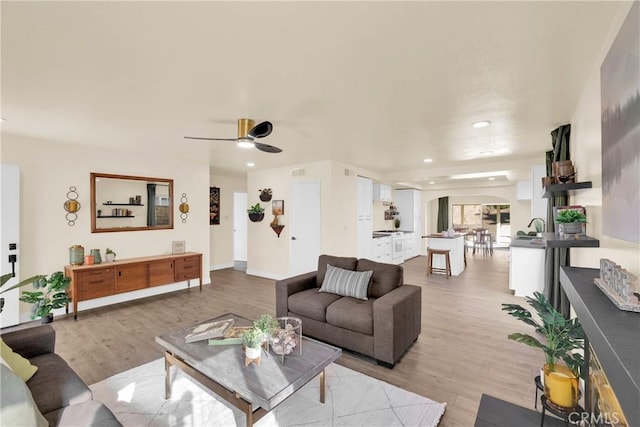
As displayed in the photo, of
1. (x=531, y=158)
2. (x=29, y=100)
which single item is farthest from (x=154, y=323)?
(x=531, y=158)

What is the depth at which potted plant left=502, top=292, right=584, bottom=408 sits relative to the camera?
1.48m

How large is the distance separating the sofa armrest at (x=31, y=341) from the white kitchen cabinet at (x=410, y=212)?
27.8 feet

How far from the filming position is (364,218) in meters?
6.51

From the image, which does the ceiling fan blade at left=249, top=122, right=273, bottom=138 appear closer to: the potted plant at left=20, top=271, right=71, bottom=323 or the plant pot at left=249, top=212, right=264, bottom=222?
the potted plant at left=20, top=271, right=71, bottom=323

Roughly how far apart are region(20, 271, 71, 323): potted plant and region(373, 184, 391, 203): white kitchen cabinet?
251 inches

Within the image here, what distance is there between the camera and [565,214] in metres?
2.05

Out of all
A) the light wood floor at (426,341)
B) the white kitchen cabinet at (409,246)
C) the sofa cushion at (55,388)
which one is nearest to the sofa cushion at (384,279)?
the light wood floor at (426,341)

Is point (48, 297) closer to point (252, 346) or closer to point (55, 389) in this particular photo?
point (55, 389)

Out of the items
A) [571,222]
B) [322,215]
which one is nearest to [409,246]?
[322,215]

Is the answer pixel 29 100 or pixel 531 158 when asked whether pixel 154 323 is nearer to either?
pixel 29 100

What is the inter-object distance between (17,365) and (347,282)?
8.48 feet

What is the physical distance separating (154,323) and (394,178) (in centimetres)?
572

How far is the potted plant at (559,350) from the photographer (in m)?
1.48

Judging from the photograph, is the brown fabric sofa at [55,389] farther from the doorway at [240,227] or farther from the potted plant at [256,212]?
the doorway at [240,227]
